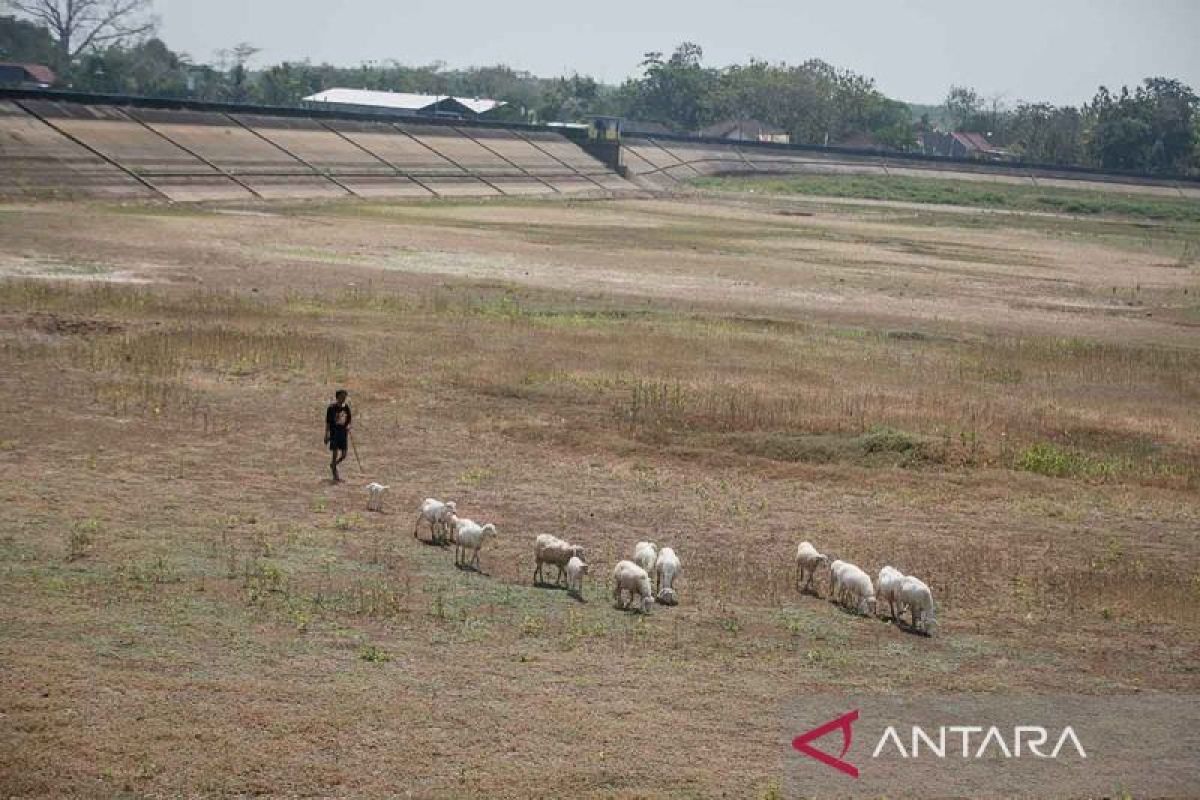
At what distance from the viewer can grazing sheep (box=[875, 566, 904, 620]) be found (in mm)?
16609

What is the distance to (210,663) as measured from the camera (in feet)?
45.3

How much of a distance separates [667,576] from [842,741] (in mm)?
4383

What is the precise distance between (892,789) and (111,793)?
20.4 ft

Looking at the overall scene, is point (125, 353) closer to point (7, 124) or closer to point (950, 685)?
point (950, 685)

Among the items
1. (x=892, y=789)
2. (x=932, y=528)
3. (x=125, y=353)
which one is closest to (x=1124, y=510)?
(x=932, y=528)

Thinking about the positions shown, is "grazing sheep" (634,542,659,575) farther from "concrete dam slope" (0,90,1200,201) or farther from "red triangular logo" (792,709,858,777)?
"concrete dam slope" (0,90,1200,201)

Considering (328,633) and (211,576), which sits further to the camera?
(211,576)

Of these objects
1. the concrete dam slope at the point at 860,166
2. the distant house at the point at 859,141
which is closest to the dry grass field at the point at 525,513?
the concrete dam slope at the point at 860,166

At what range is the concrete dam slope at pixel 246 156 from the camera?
217 ft

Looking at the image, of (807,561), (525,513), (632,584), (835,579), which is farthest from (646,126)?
(632,584)

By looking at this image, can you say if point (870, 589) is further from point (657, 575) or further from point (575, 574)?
point (575, 574)

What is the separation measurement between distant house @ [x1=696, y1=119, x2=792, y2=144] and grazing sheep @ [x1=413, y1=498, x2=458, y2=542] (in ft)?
502

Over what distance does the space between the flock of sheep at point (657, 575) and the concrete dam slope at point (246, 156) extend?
48258 mm

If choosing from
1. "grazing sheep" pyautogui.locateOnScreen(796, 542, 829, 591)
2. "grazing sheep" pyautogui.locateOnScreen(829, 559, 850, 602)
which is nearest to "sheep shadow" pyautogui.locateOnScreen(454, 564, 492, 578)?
"grazing sheep" pyautogui.locateOnScreen(796, 542, 829, 591)
